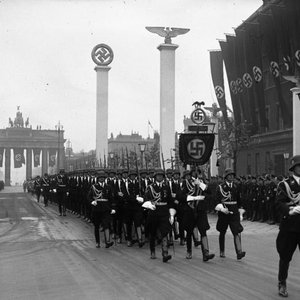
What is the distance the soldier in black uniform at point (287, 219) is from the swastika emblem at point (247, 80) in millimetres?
29062

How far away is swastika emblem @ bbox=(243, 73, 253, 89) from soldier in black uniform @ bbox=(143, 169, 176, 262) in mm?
25491

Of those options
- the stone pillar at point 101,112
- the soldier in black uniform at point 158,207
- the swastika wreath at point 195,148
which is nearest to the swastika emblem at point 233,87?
the stone pillar at point 101,112

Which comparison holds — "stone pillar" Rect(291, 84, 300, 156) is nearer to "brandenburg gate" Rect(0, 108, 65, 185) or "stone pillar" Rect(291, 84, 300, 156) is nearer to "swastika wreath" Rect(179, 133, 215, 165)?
"swastika wreath" Rect(179, 133, 215, 165)

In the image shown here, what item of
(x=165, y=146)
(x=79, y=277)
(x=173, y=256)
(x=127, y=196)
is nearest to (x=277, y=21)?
(x=165, y=146)

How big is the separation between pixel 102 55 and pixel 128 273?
45911mm

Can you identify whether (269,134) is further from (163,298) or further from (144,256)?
(163,298)

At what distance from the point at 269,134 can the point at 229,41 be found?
8003 millimetres

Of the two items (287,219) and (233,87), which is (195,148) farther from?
(233,87)

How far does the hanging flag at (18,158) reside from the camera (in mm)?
101625

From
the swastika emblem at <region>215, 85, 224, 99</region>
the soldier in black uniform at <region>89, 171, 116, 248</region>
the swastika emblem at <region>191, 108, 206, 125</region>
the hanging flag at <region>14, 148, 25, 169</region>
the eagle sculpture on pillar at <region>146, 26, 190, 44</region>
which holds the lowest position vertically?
the soldier in black uniform at <region>89, 171, 116, 248</region>

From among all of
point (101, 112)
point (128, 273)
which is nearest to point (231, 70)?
point (101, 112)

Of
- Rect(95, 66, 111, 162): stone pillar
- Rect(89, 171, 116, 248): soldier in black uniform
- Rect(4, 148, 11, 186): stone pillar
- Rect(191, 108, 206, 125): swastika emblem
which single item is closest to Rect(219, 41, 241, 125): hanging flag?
Rect(95, 66, 111, 162): stone pillar

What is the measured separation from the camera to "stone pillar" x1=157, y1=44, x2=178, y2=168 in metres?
36.1

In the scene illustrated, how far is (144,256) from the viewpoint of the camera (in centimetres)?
1240
